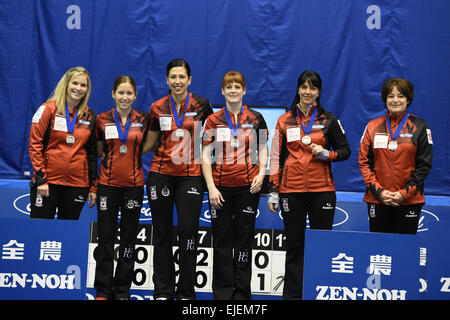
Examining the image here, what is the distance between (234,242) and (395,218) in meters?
1.05

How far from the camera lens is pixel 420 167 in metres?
3.06

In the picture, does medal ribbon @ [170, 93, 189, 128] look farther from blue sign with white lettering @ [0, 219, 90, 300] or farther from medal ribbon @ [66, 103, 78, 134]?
blue sign with white lettering @ [0, 219, 90, 300]

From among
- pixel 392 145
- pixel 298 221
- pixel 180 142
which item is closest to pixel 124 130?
pixel 180 142

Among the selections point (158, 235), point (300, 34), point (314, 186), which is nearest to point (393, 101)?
point (314, 186)

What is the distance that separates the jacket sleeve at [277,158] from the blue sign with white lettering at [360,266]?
0.56m

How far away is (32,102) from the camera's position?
584 cm

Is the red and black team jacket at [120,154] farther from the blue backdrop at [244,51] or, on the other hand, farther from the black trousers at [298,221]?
the blue backdrop at [244,51]

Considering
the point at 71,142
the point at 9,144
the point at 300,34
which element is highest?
the point at 300,34

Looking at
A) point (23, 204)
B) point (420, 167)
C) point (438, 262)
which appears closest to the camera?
point (420, 167)

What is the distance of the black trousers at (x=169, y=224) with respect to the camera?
10.1 feet

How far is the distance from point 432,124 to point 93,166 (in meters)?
4.13

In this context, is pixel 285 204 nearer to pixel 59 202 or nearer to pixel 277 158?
pixel 277 158

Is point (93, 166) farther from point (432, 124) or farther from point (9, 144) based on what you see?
point (432, 124)

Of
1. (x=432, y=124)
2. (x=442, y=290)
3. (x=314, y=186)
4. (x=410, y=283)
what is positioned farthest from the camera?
(x=432, y=124)
